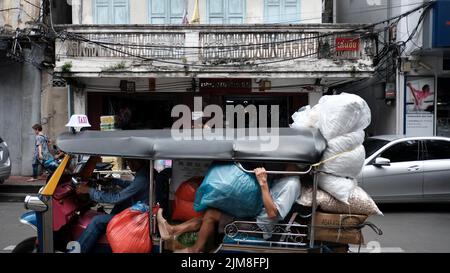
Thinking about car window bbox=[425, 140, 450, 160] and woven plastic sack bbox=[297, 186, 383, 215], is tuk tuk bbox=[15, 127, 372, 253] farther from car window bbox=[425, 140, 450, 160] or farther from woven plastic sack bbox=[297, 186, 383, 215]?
car window bbox=[425, 140, 450, 160]

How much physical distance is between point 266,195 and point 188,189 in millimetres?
855

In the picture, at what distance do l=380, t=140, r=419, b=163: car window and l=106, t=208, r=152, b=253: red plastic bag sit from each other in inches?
256

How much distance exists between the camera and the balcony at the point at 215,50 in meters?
12.8

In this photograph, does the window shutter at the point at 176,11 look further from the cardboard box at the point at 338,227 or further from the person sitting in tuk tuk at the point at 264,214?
the cardboard box at the point at 338,227

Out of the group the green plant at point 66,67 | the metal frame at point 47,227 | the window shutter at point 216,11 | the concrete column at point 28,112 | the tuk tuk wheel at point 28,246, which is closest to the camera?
the metal frame at point 47,227

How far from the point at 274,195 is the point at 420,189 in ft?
20.6

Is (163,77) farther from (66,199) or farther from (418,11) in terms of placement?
(66,199)

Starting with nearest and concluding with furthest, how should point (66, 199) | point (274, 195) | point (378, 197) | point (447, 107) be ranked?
point (274, 195) → point (66, 199) → point (378, 197) → point (447, 107)

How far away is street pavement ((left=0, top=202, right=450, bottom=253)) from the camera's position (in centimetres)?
650

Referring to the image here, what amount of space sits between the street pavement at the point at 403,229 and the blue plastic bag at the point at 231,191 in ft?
8.48

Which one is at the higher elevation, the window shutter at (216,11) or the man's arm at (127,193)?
the window shutter at (216,11)

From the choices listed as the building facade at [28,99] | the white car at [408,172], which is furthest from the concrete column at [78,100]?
the white car at [408,172]

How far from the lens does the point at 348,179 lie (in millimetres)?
3605
